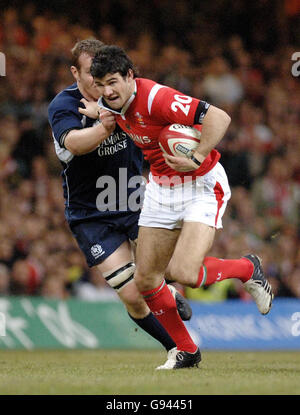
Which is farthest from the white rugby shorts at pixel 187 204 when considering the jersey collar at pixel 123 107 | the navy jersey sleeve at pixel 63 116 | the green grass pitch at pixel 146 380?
the green grass pitch at pixel 146 380

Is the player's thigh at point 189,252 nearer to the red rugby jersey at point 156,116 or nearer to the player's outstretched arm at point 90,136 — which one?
the red rugby jersey at point 156,116

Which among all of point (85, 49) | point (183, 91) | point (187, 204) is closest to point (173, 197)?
point (187, 204)

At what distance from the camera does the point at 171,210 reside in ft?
21.2

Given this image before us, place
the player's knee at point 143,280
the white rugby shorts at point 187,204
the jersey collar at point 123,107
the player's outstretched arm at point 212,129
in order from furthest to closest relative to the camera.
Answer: the player's knee at point 143,280
the white rugby shorts at point 187,204
the jersey collar at point 123,107
the player's outstretched arm at point 212,129

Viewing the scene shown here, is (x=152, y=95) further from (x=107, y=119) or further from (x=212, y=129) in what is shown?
(x=212, y=129)

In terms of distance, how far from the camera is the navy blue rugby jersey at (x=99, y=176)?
7133mm

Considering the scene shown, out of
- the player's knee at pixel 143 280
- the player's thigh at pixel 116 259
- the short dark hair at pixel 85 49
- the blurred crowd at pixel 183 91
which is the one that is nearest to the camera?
the player's knee at pixel 143 280

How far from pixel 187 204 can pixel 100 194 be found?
1.07 metres

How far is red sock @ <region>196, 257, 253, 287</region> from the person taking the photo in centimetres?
643

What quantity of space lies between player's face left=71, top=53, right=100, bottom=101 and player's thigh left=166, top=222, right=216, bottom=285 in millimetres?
1542

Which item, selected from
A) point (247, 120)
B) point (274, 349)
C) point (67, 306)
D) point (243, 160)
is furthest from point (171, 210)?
point (247, 120)

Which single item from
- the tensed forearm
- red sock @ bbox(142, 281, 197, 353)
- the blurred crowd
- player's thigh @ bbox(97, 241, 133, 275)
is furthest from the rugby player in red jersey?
the blurred crowd

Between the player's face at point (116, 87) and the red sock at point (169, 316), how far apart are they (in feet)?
5.09

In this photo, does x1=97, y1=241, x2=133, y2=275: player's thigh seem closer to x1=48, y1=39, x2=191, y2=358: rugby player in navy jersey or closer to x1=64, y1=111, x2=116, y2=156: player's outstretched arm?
x1=48, y1=39, x2=191, y2=358: rugby player in navy jersey
